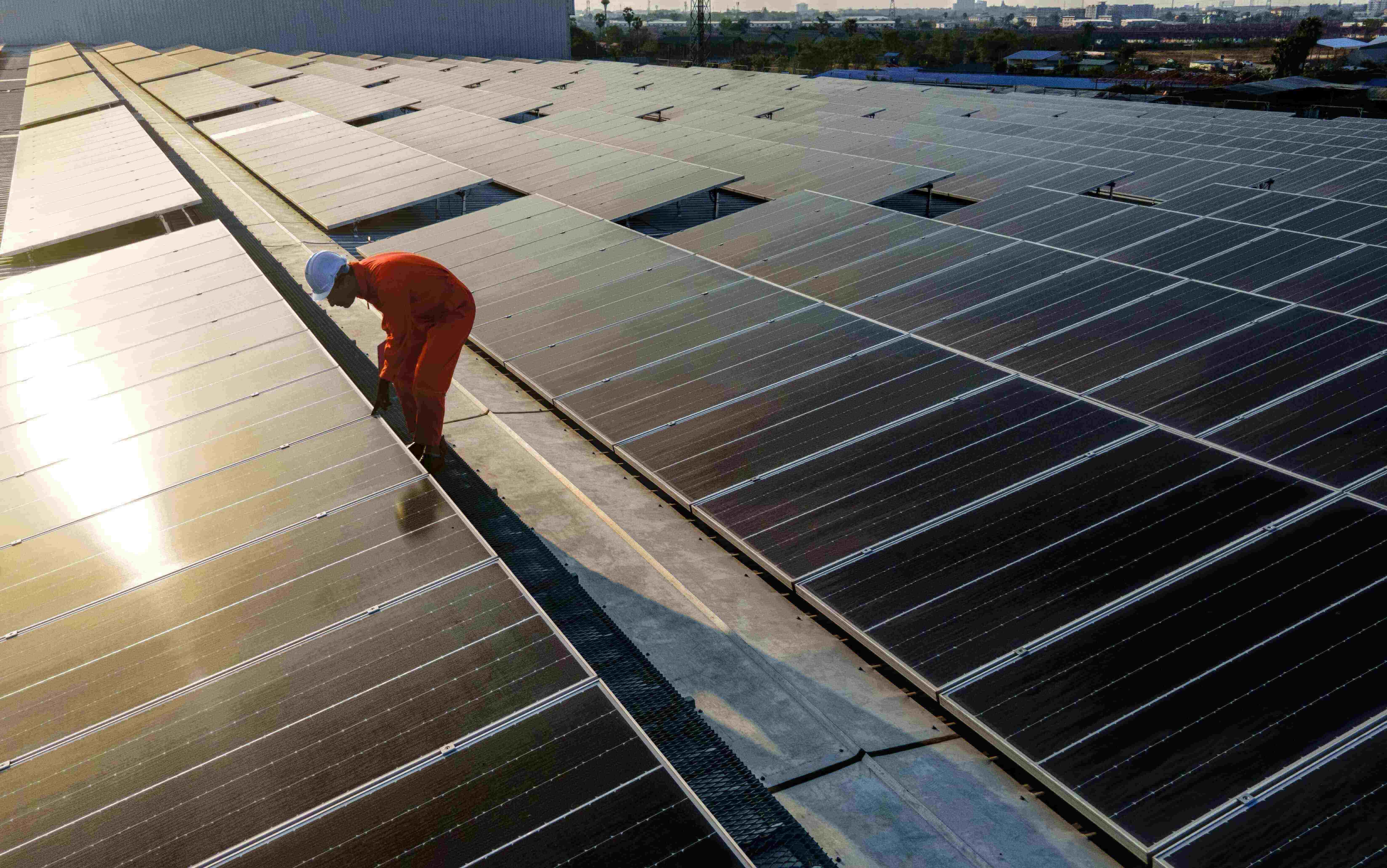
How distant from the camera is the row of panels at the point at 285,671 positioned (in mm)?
4316

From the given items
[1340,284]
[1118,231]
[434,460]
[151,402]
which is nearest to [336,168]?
[151,402]

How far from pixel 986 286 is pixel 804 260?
3.11 m

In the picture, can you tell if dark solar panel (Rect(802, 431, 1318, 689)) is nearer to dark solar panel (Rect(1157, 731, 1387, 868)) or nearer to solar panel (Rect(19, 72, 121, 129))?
dark solar panel (Rect(1157, 731, 1387, 868))

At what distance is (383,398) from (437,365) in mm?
897

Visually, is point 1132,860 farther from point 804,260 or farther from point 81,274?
point 81,274

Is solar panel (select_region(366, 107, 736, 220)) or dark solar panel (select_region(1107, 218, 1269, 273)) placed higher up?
solar panel (select_region(366, 107, 736, 220))

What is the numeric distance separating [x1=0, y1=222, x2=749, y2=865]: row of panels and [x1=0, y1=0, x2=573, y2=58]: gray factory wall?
293 feet

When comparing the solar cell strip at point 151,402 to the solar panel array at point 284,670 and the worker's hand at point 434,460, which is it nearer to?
the solar panel array at point 284,670

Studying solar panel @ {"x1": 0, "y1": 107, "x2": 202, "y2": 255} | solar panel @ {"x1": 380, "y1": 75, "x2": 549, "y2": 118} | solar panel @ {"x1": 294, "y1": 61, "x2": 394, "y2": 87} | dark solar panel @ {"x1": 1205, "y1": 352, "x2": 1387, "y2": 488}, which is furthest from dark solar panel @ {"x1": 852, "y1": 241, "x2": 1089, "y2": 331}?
solar panel @ {"x1": 294, "y1": 61, "x2": 394, "y2": 87}

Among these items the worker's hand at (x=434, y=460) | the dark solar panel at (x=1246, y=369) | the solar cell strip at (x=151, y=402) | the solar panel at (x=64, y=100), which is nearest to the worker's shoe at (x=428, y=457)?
the worker's hand at (x=434, y=460)

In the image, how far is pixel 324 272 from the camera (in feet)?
26.2

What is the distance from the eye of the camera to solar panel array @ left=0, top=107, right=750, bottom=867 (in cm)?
431

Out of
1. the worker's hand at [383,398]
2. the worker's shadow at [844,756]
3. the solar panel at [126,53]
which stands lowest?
the worker's shadow at [844,756]

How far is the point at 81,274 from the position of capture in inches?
590
